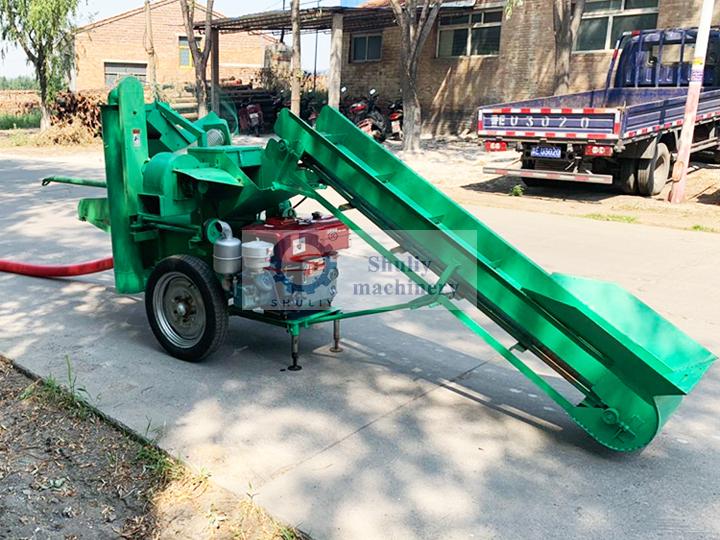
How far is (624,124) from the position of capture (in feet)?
33.8

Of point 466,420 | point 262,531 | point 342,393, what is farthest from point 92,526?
point 466,420

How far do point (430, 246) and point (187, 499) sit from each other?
1.79 metres

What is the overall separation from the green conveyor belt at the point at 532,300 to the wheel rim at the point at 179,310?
102 cm

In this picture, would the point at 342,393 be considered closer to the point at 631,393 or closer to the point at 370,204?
the point at 370,204

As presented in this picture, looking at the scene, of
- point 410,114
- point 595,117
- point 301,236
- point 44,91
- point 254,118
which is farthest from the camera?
point 254,118

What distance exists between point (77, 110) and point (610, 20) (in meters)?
16.9

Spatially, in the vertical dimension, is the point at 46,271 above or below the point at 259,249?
below

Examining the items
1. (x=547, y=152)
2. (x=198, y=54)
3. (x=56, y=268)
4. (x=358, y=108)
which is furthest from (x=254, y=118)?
(x=56, y=268)

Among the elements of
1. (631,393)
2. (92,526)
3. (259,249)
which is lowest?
(92,526)

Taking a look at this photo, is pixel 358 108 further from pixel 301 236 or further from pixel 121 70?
pixel 121 70

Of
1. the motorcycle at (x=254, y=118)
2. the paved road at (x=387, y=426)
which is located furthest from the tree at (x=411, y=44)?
the paved road at (x=387, y=426)

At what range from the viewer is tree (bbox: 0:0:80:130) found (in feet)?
71.3

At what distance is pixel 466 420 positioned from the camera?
382cm

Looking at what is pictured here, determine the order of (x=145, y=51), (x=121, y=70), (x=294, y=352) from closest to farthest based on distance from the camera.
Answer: (x=294, y=352) < (x=145, y=51) < (x=121, y=70)
